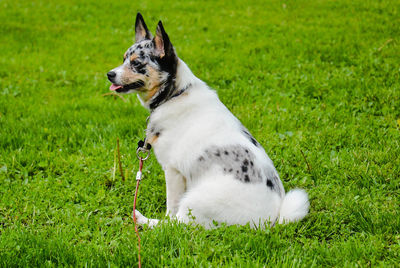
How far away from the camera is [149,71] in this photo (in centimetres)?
369

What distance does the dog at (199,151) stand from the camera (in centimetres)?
321

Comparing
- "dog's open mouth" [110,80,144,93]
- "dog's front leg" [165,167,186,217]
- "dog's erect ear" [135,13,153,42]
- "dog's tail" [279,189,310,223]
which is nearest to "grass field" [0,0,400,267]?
"dog's tail" [279,189,310,223]

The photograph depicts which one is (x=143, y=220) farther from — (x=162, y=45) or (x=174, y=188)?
(x=162, y=45)

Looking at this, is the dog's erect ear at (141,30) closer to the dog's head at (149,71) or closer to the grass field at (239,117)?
the dog's head at (149,71)

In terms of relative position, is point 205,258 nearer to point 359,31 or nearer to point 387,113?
point 387,113

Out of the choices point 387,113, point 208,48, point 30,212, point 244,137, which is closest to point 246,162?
point 244,137

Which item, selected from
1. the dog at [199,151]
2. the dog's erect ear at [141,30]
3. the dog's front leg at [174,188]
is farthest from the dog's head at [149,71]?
the dog's front leg at [174,188]

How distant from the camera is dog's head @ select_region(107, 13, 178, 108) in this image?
3656mm

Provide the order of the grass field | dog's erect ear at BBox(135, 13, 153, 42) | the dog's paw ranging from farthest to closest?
dog's erect ear at BBox(135, 13, 153, 42) < the dog's paw < the grass field

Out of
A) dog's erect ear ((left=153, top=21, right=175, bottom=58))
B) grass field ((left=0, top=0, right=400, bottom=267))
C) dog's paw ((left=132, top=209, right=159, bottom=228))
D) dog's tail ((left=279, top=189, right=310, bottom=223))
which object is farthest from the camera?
dog's paw ((left=132, top=209, right=159, bottom=228))

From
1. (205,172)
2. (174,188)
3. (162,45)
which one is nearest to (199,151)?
(205,172)

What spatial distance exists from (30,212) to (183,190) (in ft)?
4.94

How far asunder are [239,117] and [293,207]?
245 cm

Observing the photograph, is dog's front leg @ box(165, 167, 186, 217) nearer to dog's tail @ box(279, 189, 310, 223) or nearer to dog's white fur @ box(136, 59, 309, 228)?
dog's white fur @ box(136, 59, 309, 228)
